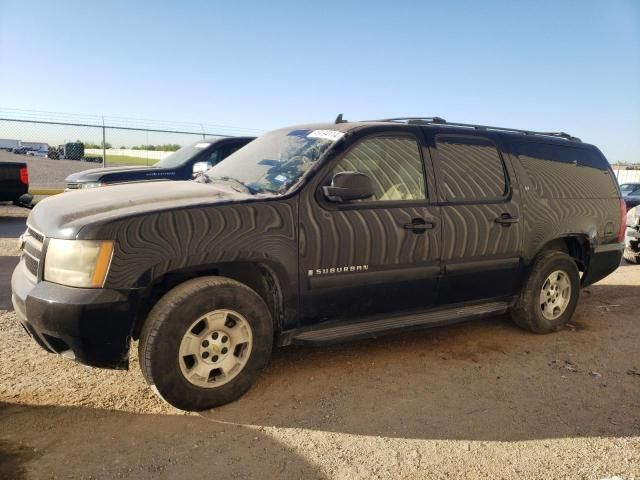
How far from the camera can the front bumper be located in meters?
2.73

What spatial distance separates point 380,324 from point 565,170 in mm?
2543

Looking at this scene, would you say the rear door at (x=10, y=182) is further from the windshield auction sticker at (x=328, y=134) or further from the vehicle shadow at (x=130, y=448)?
the windshield auction sticker at (x=328, y=134)

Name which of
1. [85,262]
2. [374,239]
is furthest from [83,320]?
[374,239]

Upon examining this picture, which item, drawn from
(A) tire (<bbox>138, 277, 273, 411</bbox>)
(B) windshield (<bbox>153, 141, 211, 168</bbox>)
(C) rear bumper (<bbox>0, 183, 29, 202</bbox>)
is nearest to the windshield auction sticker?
(A) tire (<bbox>138, 277, 273, 411</bbox>)

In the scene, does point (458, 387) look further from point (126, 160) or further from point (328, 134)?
point (126, 160)

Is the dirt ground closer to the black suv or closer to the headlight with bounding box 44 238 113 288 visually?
the black suv

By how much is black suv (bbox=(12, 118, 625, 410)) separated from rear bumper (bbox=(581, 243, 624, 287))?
33 cm

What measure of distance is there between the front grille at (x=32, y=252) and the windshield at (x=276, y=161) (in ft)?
4.24

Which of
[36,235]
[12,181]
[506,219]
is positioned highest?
[506,219]

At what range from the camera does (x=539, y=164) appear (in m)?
4.67

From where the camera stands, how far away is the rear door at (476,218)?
3971 millimetres

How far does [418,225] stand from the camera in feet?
12.3

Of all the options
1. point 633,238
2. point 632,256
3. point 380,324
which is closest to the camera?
point 380,324

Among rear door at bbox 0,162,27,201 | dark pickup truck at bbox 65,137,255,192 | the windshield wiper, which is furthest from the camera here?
rear door at bbox 0,162,27,201
